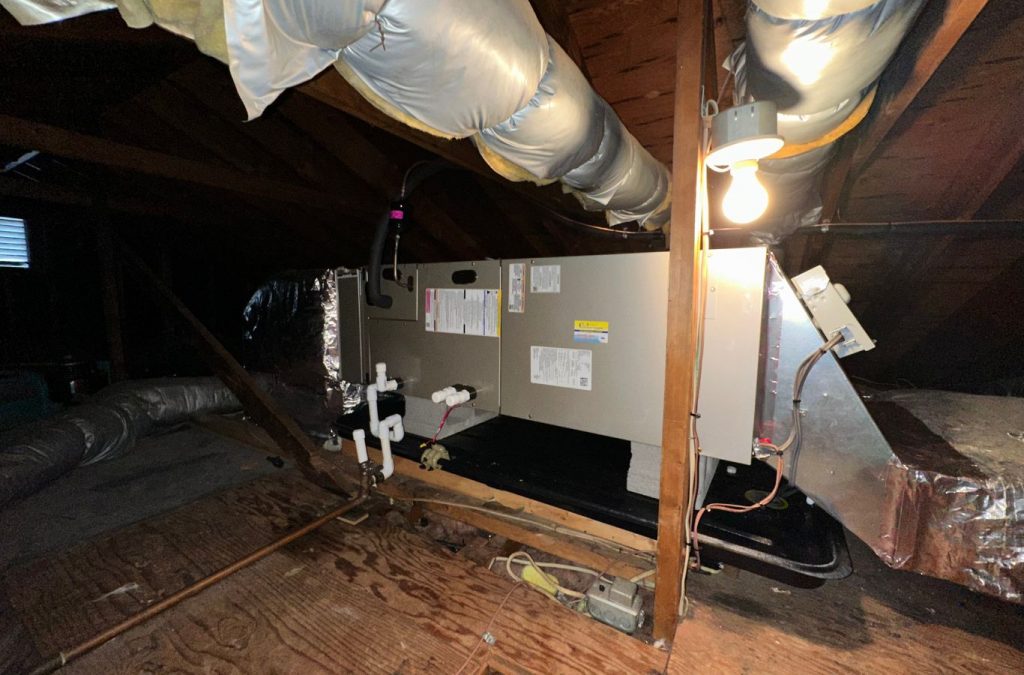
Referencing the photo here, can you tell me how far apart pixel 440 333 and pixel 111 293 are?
9.44 feet

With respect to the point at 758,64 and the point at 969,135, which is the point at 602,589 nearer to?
the point at 758,64

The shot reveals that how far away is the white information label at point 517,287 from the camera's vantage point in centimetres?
117

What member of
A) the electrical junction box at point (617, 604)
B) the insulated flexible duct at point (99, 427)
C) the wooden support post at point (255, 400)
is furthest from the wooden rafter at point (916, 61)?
the insulated flexible duct at point (99, 427)

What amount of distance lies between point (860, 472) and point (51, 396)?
4.59m

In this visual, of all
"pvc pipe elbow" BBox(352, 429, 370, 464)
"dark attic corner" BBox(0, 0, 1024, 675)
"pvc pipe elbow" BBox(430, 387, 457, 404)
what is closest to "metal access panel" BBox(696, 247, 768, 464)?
"dark attic corner" BBox(0, 0, 1024, 675)

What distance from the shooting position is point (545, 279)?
44.2 inches

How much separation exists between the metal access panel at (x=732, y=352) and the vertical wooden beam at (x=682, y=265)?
0.15 metres

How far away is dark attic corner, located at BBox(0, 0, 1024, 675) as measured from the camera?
0.69 metres

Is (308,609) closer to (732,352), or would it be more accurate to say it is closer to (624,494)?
(624,494)

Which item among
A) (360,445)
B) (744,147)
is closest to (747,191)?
(744,147)

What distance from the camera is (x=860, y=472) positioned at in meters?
0.82

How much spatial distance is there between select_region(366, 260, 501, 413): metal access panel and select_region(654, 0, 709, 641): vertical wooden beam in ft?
1.97

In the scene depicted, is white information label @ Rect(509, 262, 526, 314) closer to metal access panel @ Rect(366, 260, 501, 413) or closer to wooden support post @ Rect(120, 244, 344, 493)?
metal access panel @ Rect(366, 260, 501, 413)

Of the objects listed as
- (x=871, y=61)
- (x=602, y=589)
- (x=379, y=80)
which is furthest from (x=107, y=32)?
(x=602, y=589)
